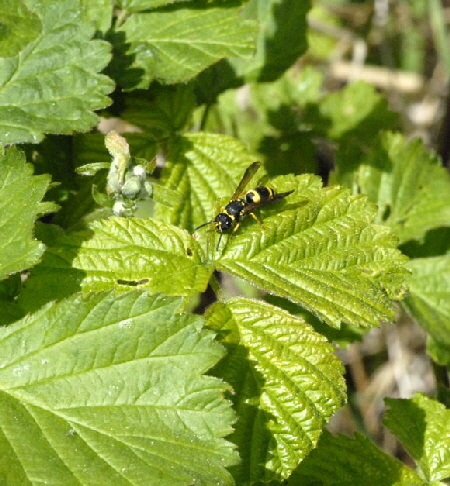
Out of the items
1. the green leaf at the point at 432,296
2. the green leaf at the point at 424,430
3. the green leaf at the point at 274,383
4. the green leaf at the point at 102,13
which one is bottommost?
the green leaf at the point at 424,430

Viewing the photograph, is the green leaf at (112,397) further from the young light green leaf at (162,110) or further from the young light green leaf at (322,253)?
the young light green leaf at (162,110)

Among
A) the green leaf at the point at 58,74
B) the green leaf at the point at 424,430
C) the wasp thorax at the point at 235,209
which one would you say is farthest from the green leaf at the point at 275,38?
the green leaf at the point at 424,430

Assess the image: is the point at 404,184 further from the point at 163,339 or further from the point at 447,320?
the point at 163,339

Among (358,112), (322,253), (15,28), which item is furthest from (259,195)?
(358,112)

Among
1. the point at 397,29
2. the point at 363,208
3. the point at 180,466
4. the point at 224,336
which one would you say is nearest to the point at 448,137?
the point at 397,29

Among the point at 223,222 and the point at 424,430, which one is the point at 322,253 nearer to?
the point at 223,222
